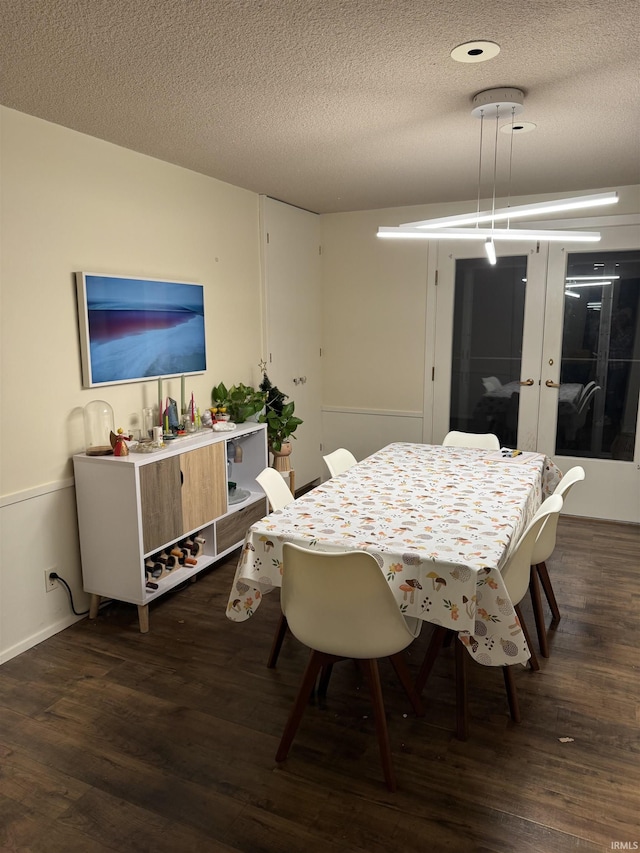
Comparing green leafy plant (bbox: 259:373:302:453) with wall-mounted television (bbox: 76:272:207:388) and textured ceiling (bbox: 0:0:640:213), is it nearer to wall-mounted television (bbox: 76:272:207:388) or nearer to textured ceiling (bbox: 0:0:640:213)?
wall-mounted television (bbox: 76:272:207:388)

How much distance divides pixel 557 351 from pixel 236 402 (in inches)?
103

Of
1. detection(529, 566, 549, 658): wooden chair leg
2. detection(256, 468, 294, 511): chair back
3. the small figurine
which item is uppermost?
the small figurine

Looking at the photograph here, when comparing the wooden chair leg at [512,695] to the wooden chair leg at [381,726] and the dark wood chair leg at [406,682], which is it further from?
the wooden chair leg at [381,726]

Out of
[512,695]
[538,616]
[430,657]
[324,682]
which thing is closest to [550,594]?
[538,616]

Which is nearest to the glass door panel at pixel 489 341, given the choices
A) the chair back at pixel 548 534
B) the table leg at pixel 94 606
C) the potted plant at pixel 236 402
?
the potted plant at pixel 236 402

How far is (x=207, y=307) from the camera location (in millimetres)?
4172

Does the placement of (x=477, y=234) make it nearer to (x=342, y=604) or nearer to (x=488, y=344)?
(x=342, y=604)

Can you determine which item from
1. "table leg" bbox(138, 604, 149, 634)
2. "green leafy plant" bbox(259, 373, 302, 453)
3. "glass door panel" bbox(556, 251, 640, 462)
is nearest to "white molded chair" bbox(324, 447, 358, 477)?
"green leafy plant" bbox(259, 373, 302, 453)

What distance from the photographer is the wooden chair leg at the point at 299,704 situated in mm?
2174

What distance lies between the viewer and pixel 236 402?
14.0 feet

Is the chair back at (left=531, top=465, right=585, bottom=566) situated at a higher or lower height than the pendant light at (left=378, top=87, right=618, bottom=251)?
lower

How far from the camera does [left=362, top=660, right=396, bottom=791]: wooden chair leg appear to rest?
6.74 ft

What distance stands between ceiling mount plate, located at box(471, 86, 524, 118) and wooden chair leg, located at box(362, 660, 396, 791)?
237 centimetres

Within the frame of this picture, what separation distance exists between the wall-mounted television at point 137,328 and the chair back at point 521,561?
7.47ft
